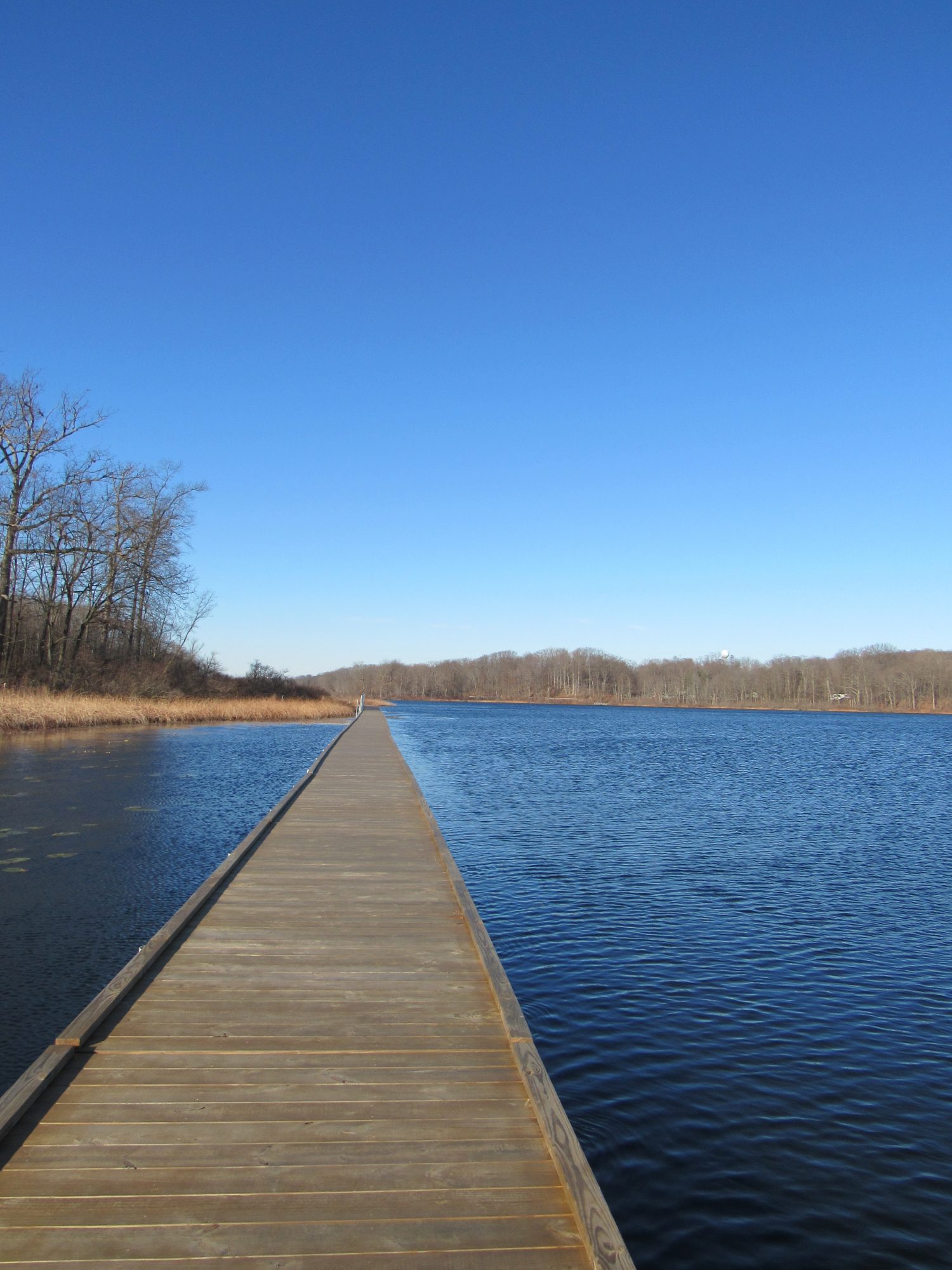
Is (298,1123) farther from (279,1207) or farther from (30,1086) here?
(30,1086)

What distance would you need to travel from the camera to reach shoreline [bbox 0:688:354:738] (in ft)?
80.1

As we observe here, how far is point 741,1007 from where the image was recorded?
634 centimetres

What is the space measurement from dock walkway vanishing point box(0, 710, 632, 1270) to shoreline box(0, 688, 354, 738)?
21.9 m

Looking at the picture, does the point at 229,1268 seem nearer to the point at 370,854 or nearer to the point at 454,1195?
the point at 454,1195

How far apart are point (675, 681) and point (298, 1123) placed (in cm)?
12295

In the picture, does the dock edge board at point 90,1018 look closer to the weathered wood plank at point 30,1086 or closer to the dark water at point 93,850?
the weathered wood plank at point 30,1086

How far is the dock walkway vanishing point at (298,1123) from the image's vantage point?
2529 millimetres

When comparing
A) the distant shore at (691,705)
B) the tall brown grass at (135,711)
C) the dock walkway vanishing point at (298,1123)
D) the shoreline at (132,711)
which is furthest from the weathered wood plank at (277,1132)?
the distant shore at (691,705)

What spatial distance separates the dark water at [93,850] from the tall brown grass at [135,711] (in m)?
2.70

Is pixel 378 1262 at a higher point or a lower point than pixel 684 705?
lower

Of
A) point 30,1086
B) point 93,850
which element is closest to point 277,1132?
point 30,1086

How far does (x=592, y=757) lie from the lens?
90.4 feet

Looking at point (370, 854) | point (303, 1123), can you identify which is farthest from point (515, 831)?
point (303, 1123)

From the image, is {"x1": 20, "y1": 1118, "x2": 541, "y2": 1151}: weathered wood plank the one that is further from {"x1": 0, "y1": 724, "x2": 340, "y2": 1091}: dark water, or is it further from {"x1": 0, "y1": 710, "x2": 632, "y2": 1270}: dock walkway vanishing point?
{"x1": 0, "y1": 724, "x2": 340, "y2": 1091}: dark water
